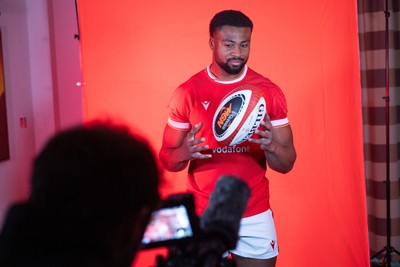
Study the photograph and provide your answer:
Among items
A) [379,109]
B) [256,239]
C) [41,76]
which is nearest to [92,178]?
[256,239]

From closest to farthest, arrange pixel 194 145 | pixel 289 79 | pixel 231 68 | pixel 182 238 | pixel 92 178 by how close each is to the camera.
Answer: pixel 92 178 < pixel 182 238 < pixel 194 145 < pixel 231 68 < pixel 289 79

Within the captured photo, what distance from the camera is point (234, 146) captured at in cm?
184

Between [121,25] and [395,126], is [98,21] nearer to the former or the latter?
[121,25]

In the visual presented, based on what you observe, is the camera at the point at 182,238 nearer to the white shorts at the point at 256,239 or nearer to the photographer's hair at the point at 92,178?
the photographer's hair at the point at 92,178

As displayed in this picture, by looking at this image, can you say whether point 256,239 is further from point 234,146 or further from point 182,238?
point 182,238

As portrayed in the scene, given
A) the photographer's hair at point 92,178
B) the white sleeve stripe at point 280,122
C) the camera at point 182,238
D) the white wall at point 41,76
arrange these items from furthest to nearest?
the white wall at point 41,76 < the white sleeve stripe at point 280,122 < the camera at point 182,238 < the photographer's hair at point 92,178

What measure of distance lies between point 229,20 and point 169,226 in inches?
56.9

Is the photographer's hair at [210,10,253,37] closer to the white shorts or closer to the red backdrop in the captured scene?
the red backdrop

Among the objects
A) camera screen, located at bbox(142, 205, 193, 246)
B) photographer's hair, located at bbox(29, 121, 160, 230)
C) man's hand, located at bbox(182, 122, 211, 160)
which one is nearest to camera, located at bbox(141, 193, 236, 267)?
camera screen, located at bbox(142, 205, 193, 246)

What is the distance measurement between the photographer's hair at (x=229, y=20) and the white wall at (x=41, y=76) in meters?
1.20

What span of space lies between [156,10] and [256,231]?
43.7 inches

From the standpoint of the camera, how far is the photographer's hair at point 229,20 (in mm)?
1955

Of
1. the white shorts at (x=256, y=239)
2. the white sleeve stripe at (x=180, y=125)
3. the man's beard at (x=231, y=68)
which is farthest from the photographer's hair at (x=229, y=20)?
the white shorts at (x=256, y=239)

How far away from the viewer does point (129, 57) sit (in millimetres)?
2082
